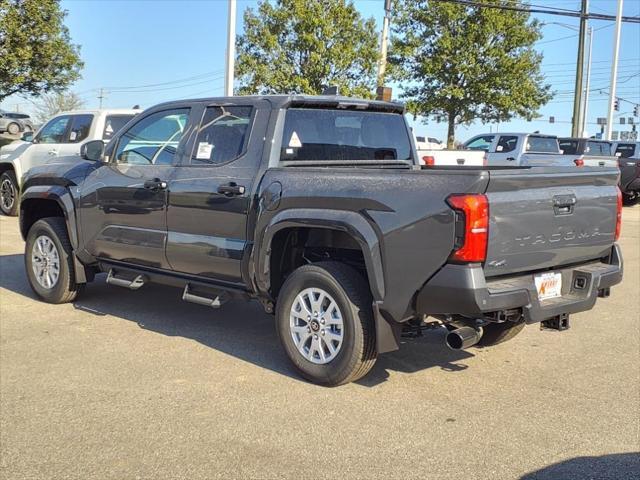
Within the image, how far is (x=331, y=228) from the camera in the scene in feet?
14.3

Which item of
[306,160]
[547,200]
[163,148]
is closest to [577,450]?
[547,200]

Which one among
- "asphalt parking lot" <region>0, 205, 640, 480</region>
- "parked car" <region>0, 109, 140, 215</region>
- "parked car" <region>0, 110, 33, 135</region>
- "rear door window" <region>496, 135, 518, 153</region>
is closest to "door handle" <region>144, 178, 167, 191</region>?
"asphalt parking lot" <region>0, 205, 640, 480</region>

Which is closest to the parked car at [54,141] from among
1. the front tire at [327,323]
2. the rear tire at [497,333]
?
the front tire at [327,323]

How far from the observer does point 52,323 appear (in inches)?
237

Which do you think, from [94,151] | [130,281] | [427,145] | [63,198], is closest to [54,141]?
[63,198]

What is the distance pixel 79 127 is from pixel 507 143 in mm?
11400

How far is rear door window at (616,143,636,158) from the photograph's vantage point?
1967cm

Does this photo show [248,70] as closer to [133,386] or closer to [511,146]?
[511,146]

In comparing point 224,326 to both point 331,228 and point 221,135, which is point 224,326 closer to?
point 221,135

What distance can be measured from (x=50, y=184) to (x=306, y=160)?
2.94m

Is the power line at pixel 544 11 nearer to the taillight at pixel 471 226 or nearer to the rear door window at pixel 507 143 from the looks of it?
the rear door window at pixel 507 143

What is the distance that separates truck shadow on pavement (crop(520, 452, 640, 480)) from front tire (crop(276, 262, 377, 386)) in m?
1.36

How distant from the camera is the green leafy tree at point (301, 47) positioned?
841 inches

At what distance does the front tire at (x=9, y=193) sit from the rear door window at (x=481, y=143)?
39.2 feet
